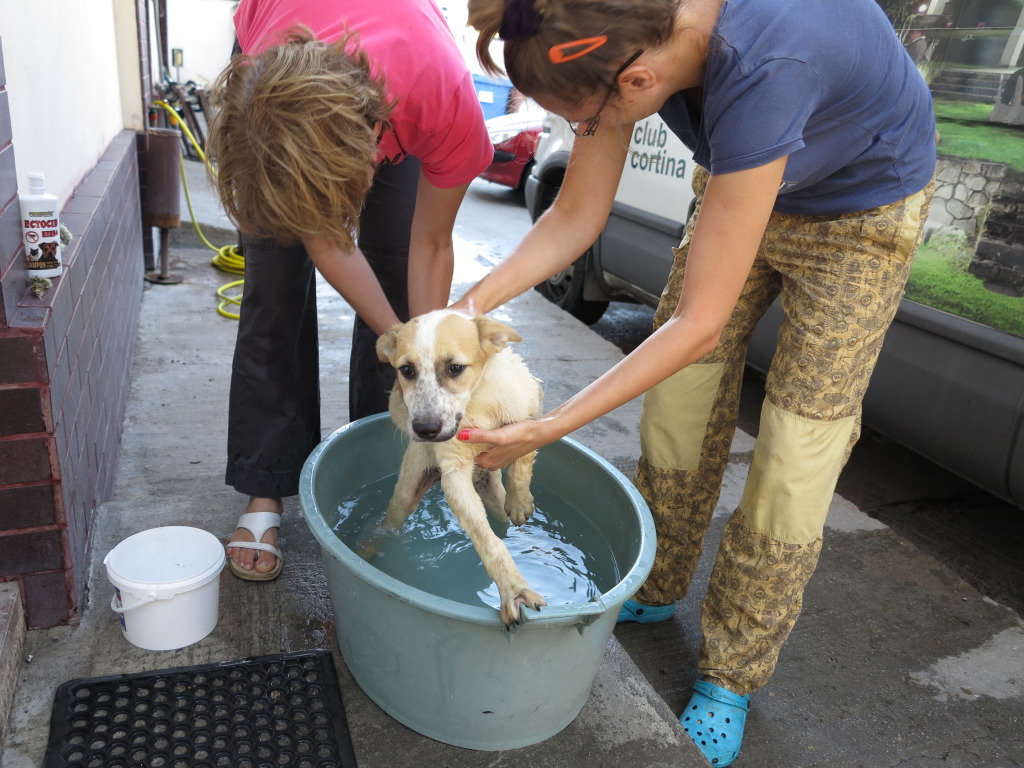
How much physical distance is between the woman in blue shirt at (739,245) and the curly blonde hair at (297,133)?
12.5 inches

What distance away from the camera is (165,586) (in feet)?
6.31

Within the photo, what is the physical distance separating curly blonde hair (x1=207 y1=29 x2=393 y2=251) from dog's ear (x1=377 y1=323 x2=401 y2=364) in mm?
383

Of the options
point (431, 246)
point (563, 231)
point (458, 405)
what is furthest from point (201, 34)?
point (458, 405)

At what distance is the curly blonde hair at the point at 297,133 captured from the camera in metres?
1.60

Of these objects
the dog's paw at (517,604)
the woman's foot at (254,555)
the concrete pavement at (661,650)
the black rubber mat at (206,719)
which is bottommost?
the concrete pavement at (661,650)

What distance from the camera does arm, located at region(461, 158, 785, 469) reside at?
157cm

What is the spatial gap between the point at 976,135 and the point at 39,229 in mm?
3165

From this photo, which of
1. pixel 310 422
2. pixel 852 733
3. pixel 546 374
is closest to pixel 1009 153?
pixel 852 733

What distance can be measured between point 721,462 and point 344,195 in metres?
1.43

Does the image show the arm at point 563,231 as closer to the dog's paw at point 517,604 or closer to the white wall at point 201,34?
the dog's paw at point 517,604

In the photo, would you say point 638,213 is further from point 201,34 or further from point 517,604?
point 201,34

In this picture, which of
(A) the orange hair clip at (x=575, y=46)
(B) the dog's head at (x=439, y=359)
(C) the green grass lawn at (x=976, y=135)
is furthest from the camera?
(C) the green grass lawn at (x=976, y=135)

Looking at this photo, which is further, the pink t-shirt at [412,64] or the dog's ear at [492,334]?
the dog's ear at [492,334]

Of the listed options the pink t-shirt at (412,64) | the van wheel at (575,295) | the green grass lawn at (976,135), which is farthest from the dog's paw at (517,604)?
the van wheel at (575,295)
